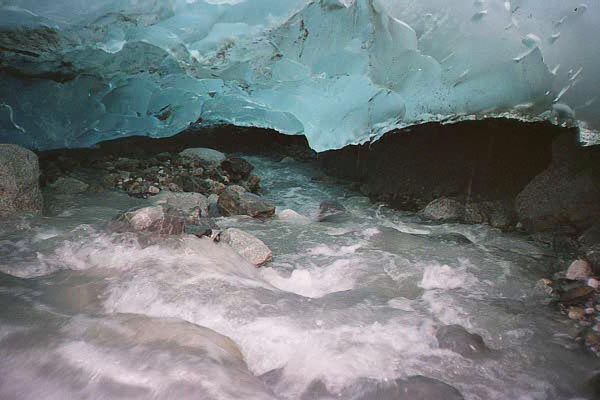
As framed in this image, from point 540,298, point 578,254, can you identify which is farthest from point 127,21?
point 578,254

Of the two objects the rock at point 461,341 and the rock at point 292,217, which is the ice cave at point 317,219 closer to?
the rock at point 461,341

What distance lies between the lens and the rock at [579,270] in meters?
3.53

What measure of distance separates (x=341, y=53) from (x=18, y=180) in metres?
4.19

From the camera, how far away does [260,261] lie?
3.94 metres

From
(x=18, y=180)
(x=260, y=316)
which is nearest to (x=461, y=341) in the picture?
(x=260, y=316)

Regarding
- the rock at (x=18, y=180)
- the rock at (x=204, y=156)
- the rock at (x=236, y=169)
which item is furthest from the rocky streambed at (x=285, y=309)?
the rock at (x=204, y=156)

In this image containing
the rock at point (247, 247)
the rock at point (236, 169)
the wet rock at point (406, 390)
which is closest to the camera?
the wet rock at point (406, 390)

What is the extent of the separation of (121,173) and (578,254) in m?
7.47

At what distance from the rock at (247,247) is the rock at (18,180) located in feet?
8.43

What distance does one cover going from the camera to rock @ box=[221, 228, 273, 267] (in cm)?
393

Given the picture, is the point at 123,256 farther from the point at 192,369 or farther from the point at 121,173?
the point at 121,173

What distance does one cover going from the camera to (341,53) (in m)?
4.19

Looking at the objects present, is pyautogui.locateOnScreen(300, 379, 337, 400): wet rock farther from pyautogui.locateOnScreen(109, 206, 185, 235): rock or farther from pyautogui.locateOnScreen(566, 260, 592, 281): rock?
pyautogui.locateOnScreen(566, 260, 592, 281): rock

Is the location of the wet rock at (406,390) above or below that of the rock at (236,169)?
below
